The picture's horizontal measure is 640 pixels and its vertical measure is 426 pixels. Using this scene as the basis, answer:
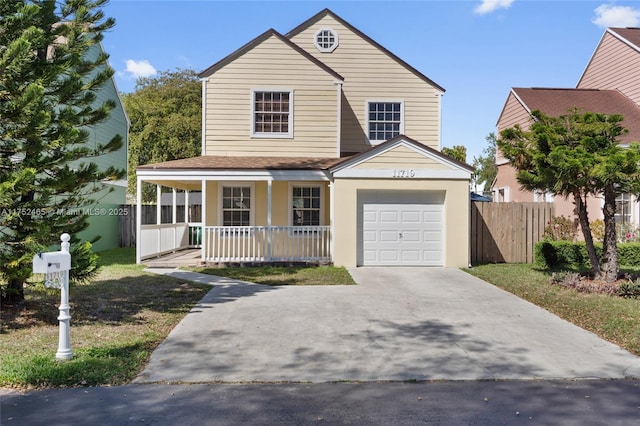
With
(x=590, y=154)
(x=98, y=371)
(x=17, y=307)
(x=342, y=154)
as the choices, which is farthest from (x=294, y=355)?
(x=342, y=154)

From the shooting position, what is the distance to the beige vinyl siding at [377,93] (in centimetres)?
1744

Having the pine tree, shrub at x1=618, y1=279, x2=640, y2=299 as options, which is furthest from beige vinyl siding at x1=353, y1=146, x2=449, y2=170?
the pine tree

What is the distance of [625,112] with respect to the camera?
60.7 ft

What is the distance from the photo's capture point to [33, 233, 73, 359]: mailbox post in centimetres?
579

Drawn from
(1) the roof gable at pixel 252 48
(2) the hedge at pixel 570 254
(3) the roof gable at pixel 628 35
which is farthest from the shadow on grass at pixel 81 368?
(3) the roof gable at pixel 628 35

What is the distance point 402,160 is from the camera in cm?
1392

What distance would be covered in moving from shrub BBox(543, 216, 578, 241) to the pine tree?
13.0 metres

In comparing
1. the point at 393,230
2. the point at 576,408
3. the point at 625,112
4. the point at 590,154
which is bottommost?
the point at 576,408

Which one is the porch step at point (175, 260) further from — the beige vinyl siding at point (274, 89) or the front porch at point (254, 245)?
the beige vinyl siding at point (274, 89)

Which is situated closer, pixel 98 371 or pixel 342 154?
pixel 98 371

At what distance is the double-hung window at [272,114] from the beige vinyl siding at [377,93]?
91.1 inches

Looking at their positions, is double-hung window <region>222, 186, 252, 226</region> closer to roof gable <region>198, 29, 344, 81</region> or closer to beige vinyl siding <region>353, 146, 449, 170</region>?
roof gable <region>198, 29, 344, 81</region>

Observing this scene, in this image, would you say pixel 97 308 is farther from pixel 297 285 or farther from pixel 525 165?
pixel 525 165

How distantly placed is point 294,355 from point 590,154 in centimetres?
785
